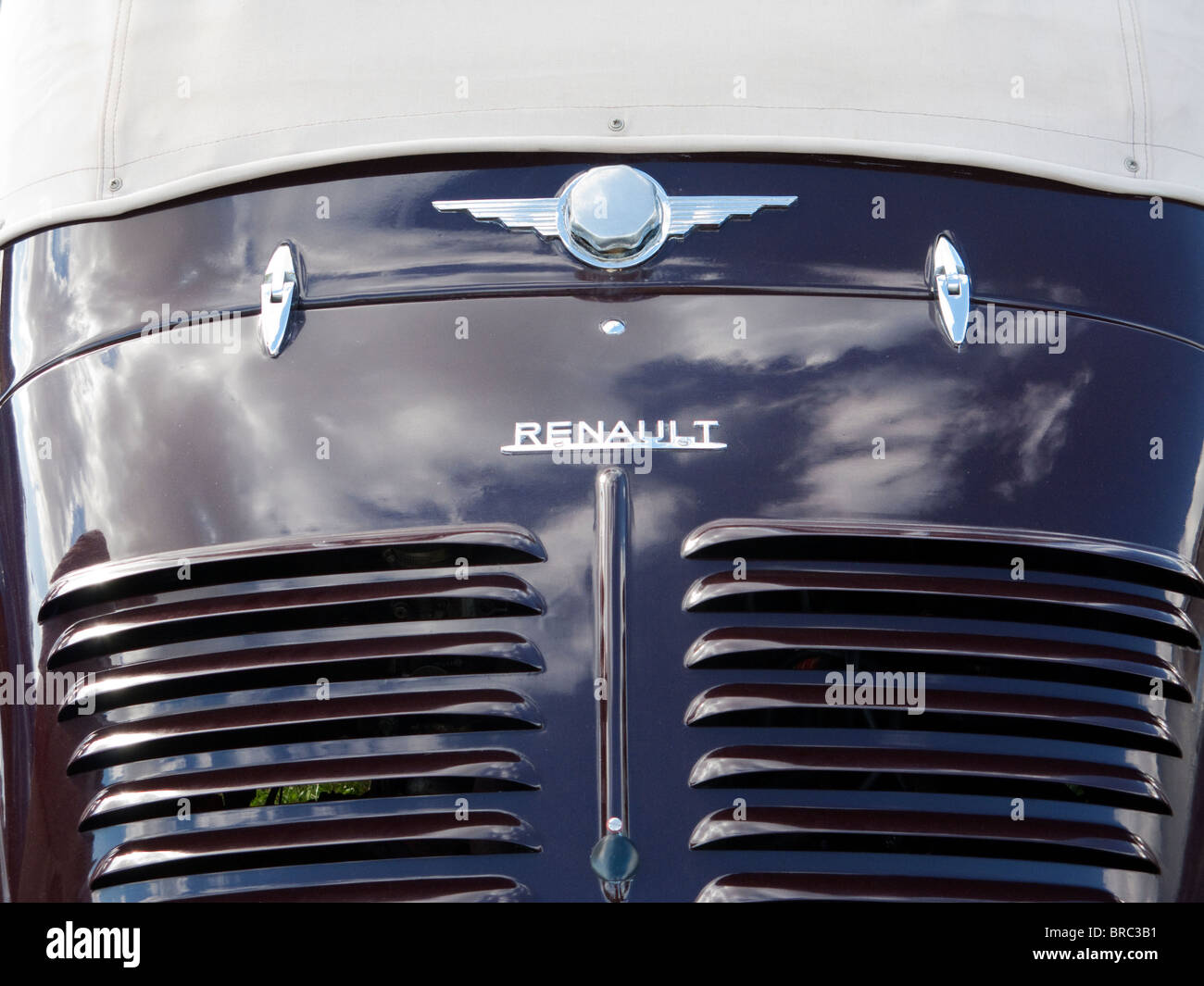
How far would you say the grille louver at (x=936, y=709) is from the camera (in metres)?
1.90

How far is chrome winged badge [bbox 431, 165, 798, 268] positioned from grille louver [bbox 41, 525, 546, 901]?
56 cm

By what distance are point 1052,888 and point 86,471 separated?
66.5 inches

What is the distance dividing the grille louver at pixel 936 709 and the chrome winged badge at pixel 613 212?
0.56 m

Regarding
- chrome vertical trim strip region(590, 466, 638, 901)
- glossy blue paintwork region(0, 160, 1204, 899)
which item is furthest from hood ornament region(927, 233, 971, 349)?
chrome vertical trim strip region(590, 466, 638, 901)

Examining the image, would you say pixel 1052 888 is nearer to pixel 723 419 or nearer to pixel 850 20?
pixel 723 419

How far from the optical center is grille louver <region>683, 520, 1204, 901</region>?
1.90 meters

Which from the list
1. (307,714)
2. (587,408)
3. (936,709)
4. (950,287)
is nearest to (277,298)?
(587,408)

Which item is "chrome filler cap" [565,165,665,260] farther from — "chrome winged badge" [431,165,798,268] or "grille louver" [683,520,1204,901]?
"grille louver" [683,520,1204,901]

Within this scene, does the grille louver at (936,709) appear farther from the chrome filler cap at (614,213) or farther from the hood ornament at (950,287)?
the chrome filler cap at (614,213)

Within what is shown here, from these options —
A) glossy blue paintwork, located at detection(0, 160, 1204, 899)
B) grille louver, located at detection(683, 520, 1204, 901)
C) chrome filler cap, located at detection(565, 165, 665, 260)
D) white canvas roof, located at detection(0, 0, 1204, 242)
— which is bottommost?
grille louver, located at detection(683, 520, 1204, 901)

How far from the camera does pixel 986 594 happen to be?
2029 mm

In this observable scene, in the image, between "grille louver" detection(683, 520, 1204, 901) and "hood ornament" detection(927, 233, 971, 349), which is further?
"hood ornament" detection(927, 233, 971, 349)

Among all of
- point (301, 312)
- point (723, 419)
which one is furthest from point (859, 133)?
point (301, 312)

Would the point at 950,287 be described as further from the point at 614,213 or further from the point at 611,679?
the point at 611,679
